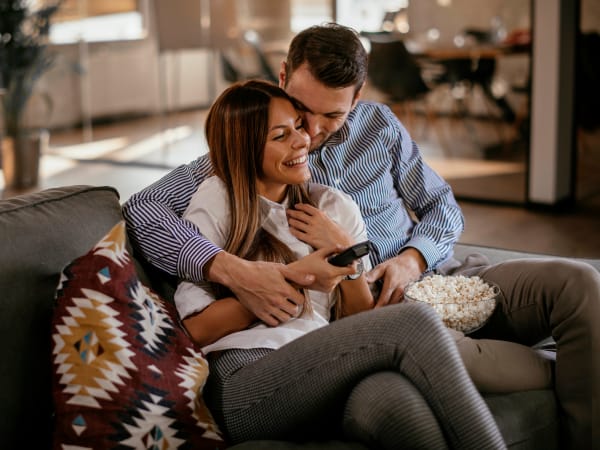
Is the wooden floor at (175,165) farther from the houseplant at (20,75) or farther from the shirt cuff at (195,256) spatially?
the shirt cuff at (195,256)

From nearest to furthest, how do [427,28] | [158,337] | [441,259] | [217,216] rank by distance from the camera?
[158,337] → [217,216] → [441,259] → [427,28]

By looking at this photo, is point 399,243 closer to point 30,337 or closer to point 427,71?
point 30,337

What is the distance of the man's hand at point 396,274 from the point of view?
206 centimetres

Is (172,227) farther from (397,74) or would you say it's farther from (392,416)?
(397,74)

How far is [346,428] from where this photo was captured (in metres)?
1.56

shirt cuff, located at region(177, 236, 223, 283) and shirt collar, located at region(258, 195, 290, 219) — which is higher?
shirt collar, located at region(258, 195, 290, 219)

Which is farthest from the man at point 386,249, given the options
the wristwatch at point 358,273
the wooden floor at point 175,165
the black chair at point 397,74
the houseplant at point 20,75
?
the houseplant at point 20,75

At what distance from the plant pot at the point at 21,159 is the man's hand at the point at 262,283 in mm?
4445

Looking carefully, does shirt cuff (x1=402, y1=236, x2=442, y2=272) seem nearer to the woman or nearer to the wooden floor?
the woman

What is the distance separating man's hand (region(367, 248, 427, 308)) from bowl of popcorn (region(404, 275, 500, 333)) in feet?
0.29

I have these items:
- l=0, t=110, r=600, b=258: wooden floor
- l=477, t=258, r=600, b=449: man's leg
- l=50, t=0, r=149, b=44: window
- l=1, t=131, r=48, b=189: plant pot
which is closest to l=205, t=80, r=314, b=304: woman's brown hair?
l=477, t=258, r=600, b=449: man's leg

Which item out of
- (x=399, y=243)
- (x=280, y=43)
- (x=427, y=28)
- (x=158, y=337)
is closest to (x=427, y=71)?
(x=427, y=28)

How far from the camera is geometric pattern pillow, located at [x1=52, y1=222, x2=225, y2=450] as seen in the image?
4.75 feet

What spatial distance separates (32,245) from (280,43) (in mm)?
4254
